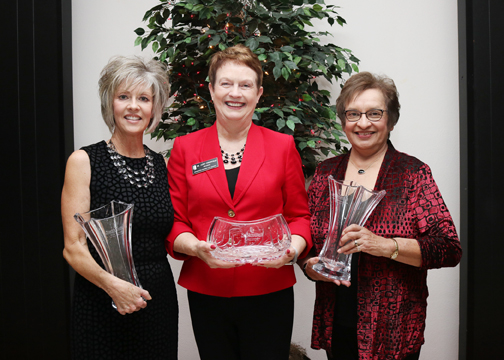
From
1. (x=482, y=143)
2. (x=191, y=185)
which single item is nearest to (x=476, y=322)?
(x=482, y=143)

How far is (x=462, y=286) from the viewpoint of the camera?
2.59m

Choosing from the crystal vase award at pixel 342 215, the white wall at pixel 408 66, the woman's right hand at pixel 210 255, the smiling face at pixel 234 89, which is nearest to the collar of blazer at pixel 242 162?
the smiling face at pixel 234 89

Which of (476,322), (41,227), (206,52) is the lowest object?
(476,322)

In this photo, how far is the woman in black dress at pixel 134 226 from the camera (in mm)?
1313

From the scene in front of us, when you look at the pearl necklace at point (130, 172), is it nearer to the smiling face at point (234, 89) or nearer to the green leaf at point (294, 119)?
the smiling face at point (234, 89)

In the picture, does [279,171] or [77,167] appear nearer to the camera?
[77,167]

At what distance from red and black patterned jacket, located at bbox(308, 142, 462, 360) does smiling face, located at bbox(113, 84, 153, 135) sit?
892 mm

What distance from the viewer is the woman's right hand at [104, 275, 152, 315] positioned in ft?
4.02

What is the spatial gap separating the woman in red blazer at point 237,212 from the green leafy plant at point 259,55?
432mm

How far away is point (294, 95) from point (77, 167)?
1.26 metres

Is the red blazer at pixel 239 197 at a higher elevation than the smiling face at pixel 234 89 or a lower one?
lower

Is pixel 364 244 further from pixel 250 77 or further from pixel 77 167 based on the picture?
pixel 77 167

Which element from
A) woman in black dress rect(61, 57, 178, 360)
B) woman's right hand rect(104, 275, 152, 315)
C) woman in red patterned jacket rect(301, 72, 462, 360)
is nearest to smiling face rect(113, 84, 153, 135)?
woman in black dress rect(61, 57, 178, 360)

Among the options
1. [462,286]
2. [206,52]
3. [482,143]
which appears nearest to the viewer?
[206,52]
